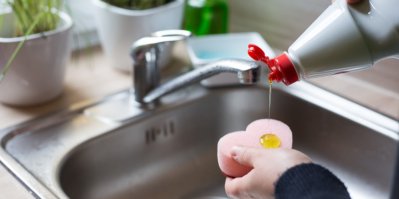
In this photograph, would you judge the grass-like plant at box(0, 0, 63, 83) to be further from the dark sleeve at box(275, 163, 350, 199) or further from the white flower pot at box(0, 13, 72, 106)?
the dark sleeve at box(275, 163, 350, 199)

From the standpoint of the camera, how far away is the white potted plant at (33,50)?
871 millimetres

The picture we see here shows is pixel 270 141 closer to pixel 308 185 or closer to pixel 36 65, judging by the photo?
pixel 308 185

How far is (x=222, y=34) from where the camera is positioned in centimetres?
114

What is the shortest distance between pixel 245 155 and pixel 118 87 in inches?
18.4

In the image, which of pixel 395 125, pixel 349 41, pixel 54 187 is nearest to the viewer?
pixel 349 41

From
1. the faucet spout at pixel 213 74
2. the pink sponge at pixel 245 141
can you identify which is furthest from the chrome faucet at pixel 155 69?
the pink sponge at pixel 245 141

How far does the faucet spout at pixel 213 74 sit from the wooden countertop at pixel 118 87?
0.11 meters

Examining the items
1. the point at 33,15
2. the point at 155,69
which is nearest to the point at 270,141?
the point at 155,69

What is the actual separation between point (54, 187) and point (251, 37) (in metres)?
0.53

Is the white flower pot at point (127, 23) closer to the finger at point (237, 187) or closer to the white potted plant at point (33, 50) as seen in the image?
the white potted plant at point (33, 50)

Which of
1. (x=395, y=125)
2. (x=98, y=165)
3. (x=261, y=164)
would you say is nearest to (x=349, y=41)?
(x=261, y=164)

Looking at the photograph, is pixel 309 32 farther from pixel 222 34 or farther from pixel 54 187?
pixel 222 34

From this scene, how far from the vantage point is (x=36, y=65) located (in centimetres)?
90

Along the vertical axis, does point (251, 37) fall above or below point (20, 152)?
above
